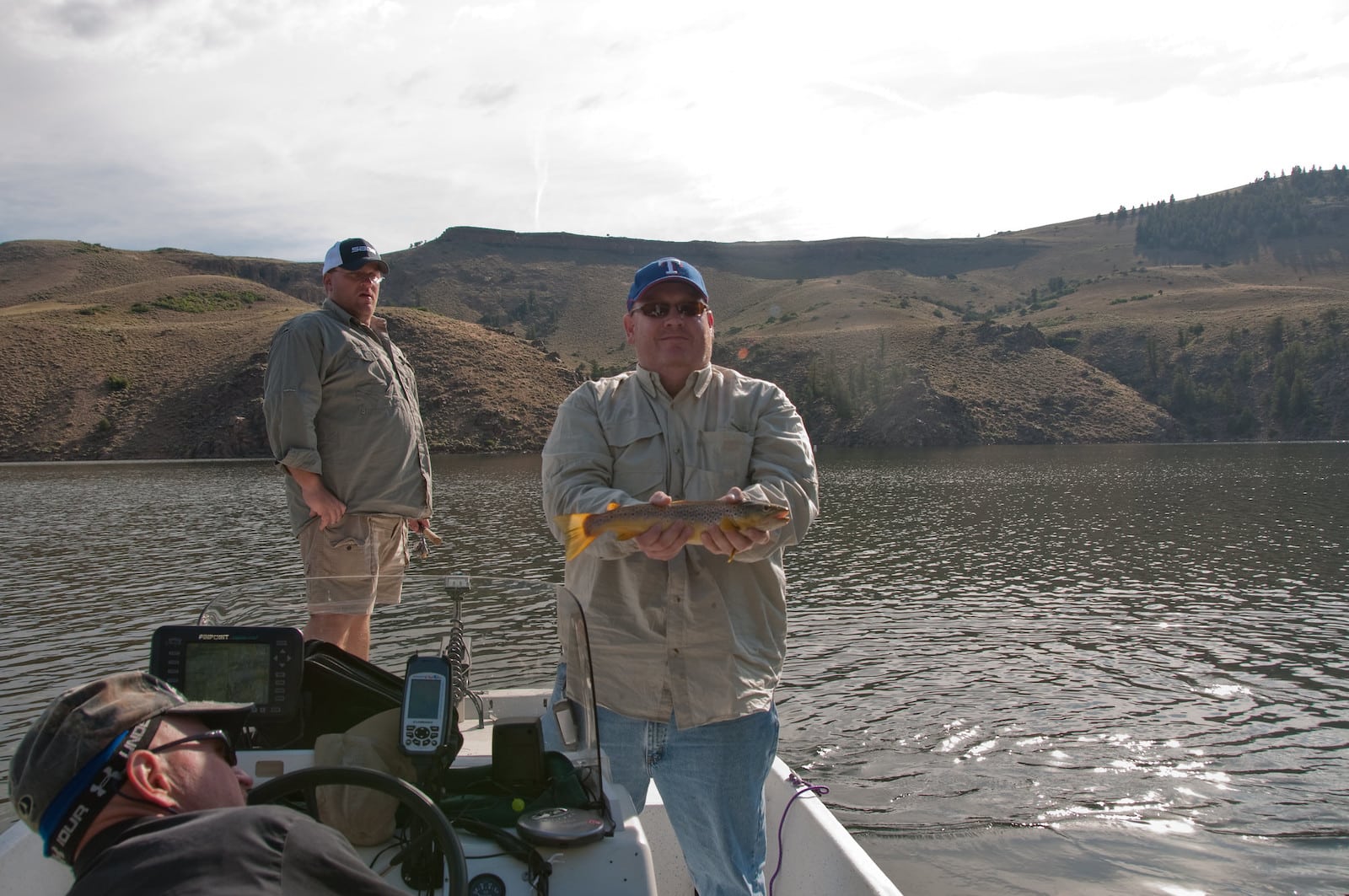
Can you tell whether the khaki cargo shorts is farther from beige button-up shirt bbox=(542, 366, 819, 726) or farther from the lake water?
beige button-up shirt bbox=(542, 366, 819, 726)

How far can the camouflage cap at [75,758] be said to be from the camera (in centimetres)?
187

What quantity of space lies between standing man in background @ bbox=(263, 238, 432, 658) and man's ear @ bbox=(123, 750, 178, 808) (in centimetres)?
329

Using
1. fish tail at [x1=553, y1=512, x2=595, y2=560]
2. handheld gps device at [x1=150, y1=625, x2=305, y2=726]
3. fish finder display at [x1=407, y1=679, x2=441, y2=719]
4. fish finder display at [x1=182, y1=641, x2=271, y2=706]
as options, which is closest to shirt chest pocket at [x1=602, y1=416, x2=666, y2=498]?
fish tail at [x1=553, y1=512, x2=595, y2=560]

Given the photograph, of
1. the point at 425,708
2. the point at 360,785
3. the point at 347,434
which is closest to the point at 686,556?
the point at 425,708

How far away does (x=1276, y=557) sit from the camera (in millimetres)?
22938

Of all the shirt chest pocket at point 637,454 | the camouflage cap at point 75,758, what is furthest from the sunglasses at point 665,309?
the camouflage cap at point 75,758

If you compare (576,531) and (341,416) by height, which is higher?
(341,416)

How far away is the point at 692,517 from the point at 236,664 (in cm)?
184

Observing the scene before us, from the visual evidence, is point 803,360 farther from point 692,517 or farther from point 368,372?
point 692,517

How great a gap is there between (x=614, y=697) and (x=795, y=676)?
10370 mm

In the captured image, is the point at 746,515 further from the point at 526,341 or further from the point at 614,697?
the point at 526,341

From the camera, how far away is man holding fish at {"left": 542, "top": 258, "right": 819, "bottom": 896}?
11.0 feet

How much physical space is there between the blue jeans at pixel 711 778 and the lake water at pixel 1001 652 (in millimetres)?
850

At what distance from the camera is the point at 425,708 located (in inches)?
130
